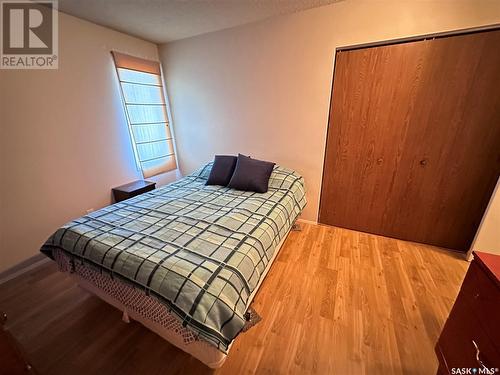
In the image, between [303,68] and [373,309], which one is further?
[303,68]

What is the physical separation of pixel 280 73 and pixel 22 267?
3356 mm

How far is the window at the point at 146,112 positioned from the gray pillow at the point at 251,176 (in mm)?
1565

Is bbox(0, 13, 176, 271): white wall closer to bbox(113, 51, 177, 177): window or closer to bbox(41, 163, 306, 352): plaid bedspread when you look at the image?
bbox(113, 51, 177, 177): window

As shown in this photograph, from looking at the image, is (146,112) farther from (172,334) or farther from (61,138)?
(172,334)

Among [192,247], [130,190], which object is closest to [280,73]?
[192,247]

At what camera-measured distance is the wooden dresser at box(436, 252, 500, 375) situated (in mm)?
735

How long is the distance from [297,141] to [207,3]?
1.67 meters

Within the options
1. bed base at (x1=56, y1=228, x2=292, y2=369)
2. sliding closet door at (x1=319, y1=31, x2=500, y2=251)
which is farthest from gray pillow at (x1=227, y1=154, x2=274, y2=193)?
bed base at (x1=56, y1=228, x2=292, y2=369)

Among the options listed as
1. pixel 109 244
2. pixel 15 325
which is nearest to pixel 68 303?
pixel 15 325

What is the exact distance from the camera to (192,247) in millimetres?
1321

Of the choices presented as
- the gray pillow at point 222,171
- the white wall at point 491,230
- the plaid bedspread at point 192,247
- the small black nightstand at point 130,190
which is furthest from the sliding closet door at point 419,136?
the small black nightstand at point 130,190

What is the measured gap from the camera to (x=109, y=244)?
4.43 ft

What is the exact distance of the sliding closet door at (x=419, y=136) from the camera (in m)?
1.78

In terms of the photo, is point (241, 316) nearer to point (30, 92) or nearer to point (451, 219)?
point (451, 219)
